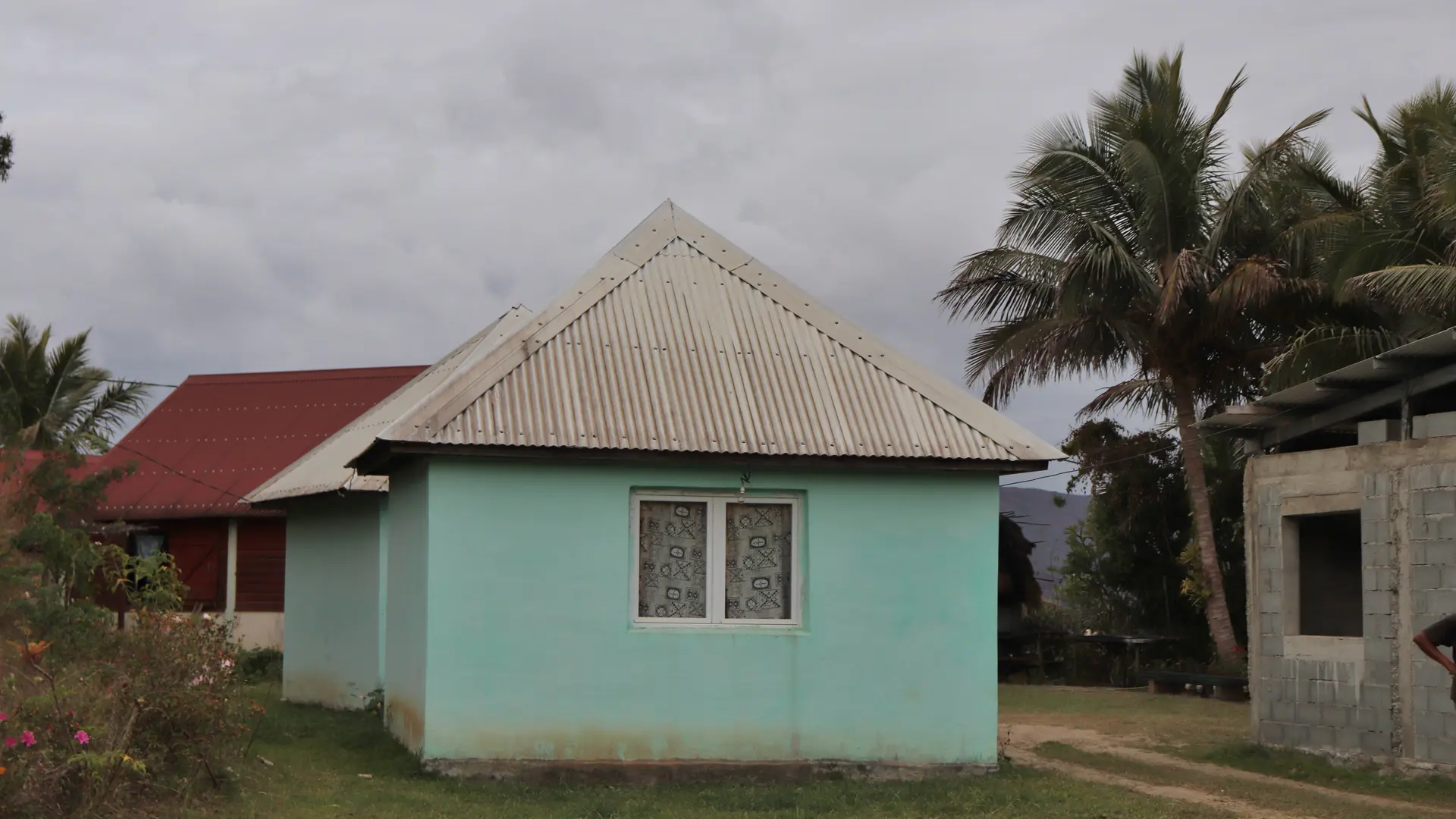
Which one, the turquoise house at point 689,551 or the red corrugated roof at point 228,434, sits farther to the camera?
the red corrugated roof at point 228,434

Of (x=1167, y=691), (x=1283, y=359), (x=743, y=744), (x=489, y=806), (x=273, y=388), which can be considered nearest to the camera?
(x=489, y=806)

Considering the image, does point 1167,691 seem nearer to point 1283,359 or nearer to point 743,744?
point 1283,359

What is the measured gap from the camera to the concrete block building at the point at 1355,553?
40.9 feet

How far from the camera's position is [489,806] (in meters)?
Answer: 9.95

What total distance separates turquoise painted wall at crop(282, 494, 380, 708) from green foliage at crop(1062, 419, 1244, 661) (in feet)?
51.5

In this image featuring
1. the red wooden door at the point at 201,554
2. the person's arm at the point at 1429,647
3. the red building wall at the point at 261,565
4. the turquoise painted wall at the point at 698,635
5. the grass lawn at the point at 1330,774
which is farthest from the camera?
the red wooden door at the point at 201,554

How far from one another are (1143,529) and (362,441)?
16.7m

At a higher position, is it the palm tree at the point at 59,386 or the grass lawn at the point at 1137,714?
the palm tree at the point at 59,386

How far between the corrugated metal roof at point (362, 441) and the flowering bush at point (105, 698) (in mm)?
3386

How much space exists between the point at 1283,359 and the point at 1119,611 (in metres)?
10.4

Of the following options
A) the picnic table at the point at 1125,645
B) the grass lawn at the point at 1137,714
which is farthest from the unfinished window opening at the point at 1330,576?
the picnic table at the point at 1125,645

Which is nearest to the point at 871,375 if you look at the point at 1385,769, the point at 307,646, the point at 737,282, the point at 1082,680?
the point at 737,282

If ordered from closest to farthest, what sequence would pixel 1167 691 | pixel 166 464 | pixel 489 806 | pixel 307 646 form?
1. pixel 489 806
2. pixel 307 646
3. pixel 1167 691
4. pixel 166 464

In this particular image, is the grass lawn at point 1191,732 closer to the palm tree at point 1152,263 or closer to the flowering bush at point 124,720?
the palm tree at point 1152,263
